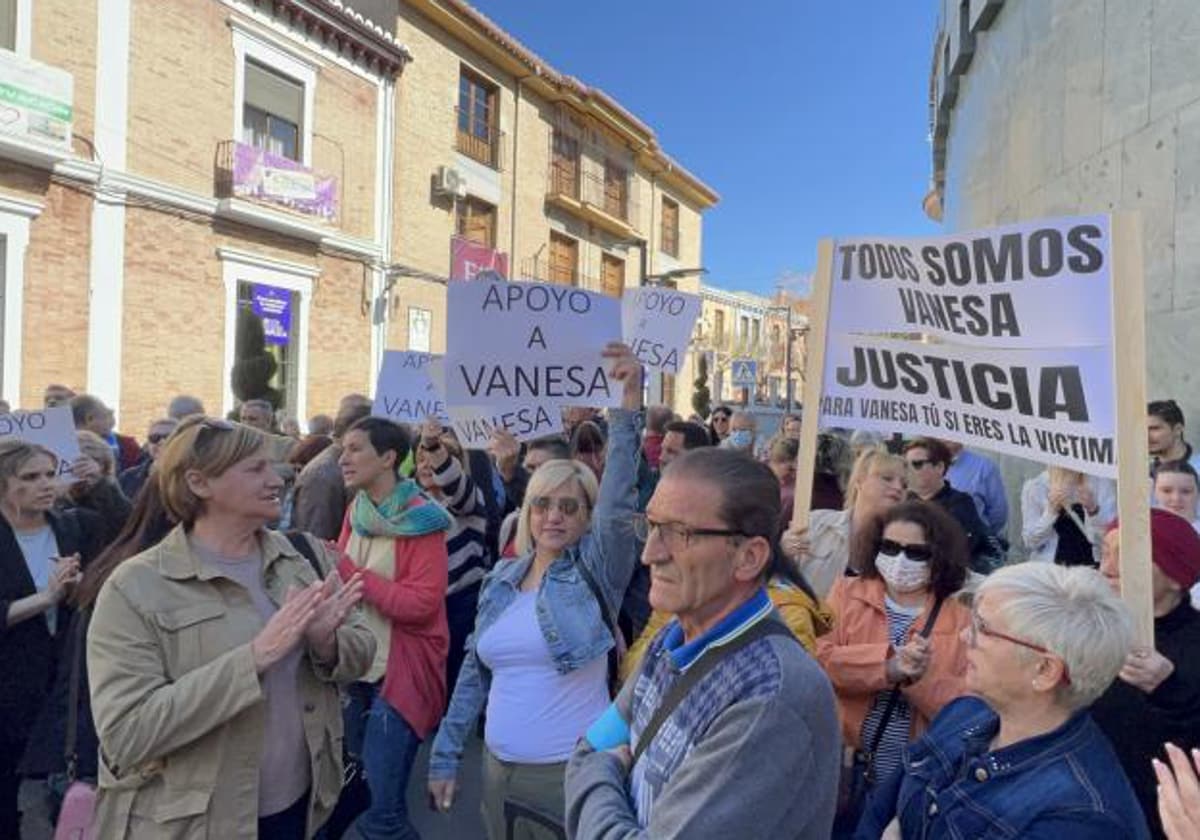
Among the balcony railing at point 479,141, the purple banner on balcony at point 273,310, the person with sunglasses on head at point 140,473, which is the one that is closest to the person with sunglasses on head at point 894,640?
the person with sunglasses on head at point 140,473

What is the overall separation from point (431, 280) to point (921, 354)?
18391mm

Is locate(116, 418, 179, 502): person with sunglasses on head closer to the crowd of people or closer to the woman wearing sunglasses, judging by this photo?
the crowd of people

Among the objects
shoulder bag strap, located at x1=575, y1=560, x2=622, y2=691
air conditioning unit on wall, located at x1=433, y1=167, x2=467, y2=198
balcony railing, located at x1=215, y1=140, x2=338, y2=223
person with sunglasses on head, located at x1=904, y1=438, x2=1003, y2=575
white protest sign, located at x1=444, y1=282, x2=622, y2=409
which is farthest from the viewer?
air conditioning unit on wall, located at x1=433, y1=167, x2=467, y2=198

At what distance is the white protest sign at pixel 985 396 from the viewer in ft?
9.10

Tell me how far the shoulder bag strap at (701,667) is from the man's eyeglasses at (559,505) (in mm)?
1461

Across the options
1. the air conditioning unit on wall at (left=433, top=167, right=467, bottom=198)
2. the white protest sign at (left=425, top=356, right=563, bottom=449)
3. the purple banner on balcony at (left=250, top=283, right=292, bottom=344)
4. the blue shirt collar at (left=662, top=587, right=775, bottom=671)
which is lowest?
the blue shirt collar at (left=662, top=587, right=775, bottom=671)

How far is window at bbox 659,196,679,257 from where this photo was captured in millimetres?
33438

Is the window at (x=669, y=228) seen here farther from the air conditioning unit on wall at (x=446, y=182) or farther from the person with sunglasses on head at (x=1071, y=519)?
the person with sunglasses on head at (x=1071, y=519)

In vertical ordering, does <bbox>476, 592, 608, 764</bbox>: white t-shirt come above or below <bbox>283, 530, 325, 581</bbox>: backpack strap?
below

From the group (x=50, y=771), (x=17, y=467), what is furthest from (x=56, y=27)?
(x=50, y=771)

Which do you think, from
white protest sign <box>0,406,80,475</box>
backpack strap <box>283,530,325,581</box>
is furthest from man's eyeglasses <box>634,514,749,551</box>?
white protest sign <box>0,406,80,475</box>

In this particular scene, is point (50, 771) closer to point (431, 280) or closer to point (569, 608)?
point (569, 608)

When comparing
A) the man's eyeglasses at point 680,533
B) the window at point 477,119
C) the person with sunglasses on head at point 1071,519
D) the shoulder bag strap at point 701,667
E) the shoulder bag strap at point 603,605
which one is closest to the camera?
the shoulder bag strap at point 701,667

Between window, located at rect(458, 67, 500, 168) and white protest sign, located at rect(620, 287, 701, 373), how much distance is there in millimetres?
17420
